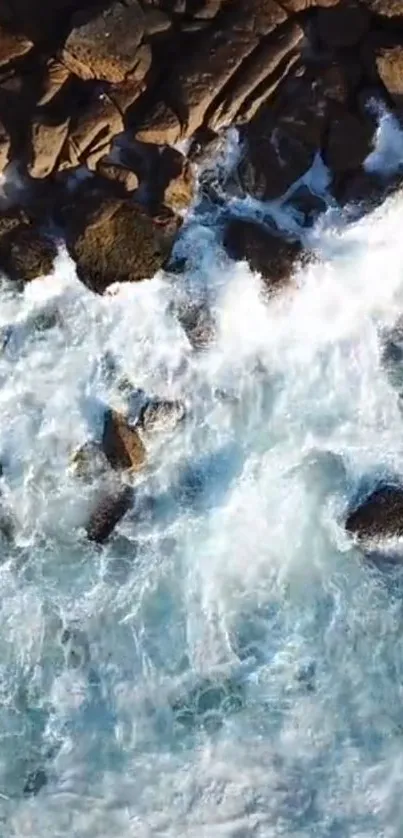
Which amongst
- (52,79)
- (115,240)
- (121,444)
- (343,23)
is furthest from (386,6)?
(121,444)

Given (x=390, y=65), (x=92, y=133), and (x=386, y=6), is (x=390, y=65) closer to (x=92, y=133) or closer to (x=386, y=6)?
(x=386, y=6)

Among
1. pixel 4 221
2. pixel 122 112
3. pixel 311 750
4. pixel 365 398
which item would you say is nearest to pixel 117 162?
pixel 122 112

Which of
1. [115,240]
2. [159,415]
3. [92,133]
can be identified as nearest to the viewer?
[92,133]

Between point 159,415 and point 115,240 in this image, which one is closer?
point 115,240

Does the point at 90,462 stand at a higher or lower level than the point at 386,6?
lower

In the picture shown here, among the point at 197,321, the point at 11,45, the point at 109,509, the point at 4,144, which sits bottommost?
the point at 109,509

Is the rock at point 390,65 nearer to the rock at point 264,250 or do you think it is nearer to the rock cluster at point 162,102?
the rock cluster at point 162,102

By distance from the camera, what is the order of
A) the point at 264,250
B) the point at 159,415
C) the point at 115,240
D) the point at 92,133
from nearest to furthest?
the point at 92,133, the point at 115,240, the point at 264,250, the point at 159,415
